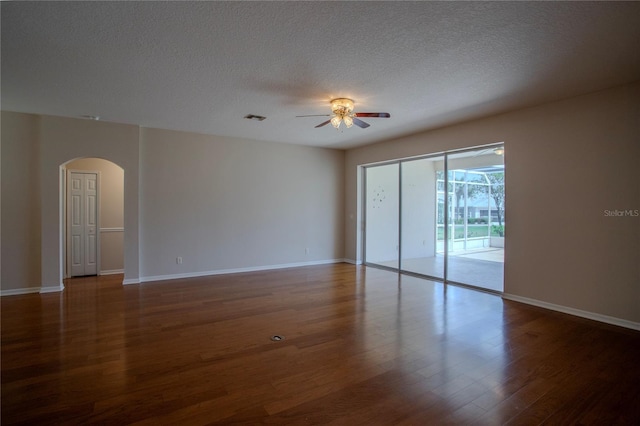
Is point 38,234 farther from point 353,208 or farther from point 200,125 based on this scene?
point 353,208

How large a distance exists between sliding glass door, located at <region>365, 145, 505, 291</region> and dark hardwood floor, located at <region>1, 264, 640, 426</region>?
173 cm

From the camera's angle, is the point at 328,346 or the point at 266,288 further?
the point at 266,288

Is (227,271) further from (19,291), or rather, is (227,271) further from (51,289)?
(19,291)

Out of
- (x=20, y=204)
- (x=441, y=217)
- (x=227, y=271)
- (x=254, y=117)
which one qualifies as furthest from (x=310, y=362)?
(x=20, y=204)

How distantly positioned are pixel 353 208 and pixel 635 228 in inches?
197

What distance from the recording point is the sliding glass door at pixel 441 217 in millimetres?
5645

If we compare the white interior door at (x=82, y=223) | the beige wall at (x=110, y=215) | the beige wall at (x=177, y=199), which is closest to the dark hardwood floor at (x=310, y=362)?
the beige wall at (x=177, y=199)

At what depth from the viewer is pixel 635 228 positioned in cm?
349

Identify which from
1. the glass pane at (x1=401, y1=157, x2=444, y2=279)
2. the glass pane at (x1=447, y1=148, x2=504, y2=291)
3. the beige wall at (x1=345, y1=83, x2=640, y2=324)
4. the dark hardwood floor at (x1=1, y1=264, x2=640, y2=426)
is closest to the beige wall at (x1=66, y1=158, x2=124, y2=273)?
the dark hardwood floor at (x1=1, y1=264, x2=640, y2=426)

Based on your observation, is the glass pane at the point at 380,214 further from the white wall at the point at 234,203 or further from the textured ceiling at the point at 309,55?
the textured ceiling at the point at 309,55

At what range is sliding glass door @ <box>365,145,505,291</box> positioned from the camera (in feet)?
18.5

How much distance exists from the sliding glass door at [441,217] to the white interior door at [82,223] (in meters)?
5.86

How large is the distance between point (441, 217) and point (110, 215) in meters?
7.01

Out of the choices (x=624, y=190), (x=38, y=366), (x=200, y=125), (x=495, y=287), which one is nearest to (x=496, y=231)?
(x=495, y=287)
